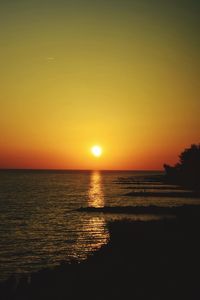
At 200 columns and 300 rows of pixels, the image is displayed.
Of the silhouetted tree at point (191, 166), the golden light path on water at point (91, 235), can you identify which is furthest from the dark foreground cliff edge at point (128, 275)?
the silhouetted tree at point (191, 166)

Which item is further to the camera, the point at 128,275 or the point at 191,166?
the point at 191,166

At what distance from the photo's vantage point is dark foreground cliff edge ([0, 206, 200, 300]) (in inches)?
1016

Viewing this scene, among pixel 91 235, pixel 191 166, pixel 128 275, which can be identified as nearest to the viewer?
pixel 128 275

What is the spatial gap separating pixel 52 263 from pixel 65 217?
1381 inches

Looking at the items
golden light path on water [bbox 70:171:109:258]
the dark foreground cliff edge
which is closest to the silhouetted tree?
golden light path on water [bbox 70:171:109:258]

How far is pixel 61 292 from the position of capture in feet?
85.4

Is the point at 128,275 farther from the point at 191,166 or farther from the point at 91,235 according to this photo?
the point at 191,166

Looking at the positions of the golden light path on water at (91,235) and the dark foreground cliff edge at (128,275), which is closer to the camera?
the dark foreground cliff edge at (128,275)

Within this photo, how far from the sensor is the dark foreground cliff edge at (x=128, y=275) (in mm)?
25797

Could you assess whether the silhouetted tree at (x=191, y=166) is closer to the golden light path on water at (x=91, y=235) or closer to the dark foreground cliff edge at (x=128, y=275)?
the golden light path on water at (x=91, y=235)

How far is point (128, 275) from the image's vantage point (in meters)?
29.6

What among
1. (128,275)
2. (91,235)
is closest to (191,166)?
(91,235)

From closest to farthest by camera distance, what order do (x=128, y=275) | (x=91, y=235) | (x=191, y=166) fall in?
1. (x=128, y=275)
2. (x=91, y=235)
3. (x=191, y=166)

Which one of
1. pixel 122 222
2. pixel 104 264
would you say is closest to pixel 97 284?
pixel 104 264
